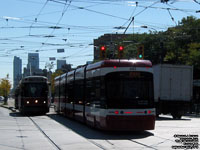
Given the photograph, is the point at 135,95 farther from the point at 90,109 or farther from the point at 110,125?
the point at 90,109

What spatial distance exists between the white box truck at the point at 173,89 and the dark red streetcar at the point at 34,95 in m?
8.49

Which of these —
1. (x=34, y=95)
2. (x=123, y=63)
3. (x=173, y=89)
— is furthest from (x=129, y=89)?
(x=34, y=95)

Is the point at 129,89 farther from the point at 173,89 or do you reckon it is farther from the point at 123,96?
the point at 173,89

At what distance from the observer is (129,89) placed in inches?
643

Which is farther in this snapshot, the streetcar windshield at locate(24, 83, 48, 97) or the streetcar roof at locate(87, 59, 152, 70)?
the streetcar windshield at locate(24, 83, 48, 97)

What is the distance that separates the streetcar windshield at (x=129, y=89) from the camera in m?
16.2

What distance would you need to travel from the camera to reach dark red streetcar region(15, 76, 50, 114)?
30548 millimetres

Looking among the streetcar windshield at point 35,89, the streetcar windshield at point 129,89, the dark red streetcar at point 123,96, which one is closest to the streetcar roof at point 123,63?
the dark red streetcar at point 123,96

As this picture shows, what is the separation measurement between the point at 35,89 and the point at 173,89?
10115 millimetres

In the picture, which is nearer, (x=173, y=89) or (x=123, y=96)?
(x=123, y=96)

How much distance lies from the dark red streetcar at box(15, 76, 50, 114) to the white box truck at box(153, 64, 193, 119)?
27.9 feet

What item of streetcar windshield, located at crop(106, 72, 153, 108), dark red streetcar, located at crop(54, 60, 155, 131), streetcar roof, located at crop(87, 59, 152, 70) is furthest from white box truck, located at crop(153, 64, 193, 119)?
streetcar windshield, located at crop(106, 72, 153, 108)

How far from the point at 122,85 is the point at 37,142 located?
4.07m

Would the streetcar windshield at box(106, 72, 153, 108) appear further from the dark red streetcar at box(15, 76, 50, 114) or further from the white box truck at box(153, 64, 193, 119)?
the dark red streetcar at box(15, 76, 50, 114)
